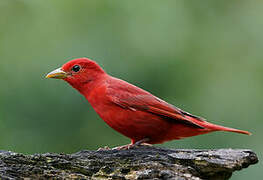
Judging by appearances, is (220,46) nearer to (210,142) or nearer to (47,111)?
(210,142)

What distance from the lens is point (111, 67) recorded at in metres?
5.46

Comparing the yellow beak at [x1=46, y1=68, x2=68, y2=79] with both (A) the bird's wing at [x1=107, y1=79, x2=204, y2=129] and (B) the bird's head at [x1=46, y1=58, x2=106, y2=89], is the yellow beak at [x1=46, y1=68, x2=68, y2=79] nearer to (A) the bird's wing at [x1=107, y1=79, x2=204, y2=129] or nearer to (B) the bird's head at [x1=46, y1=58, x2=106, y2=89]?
(B) the bird's head at [x1=46, y1=58, x2=106, y2=89]

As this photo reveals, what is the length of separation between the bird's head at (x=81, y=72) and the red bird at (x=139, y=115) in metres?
0.09

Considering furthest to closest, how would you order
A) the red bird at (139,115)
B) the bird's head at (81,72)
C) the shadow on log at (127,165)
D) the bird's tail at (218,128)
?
1. the bird's head at (81,72)
2. the red bird at (139,115)
3. the bird's tail at (218,128)
4. the shadow on log at (127,165)

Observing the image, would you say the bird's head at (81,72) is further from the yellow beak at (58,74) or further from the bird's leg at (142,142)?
the bird's leg at (142,142)

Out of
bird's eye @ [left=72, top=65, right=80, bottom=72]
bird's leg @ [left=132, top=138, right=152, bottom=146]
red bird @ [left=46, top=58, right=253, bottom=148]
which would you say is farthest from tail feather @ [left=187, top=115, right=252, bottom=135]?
bird's eye @ [left=72, top=65, right=80, bottom=72]

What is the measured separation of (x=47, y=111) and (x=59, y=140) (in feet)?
1.14

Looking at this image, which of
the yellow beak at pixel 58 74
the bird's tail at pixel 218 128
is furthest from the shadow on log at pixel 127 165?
the yellow beak at pixel 58 74

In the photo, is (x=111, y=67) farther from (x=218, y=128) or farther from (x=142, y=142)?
(x=218, y=128)

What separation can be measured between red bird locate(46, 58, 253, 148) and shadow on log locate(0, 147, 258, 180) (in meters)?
0.76

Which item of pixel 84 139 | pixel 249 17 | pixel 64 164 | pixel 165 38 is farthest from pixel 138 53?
pixel 64 164

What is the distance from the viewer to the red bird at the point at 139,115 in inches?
199

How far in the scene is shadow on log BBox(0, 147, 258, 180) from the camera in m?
3.58

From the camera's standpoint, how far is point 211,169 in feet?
12.8
